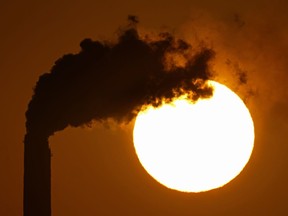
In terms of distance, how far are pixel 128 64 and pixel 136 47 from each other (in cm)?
44

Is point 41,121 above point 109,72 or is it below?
below

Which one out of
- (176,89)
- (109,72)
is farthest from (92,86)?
(176,89)

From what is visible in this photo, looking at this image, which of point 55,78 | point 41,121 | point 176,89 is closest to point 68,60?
point 55,78

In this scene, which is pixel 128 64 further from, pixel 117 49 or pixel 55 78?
pixel 55 78

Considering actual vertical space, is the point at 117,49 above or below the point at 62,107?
above

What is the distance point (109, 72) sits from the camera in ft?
56.6

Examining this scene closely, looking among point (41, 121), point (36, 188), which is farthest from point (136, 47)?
point (36, 188)

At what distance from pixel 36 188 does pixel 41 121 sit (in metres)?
1.52

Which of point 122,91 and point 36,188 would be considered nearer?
point 36,188

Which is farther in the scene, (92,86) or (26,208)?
(92,86)

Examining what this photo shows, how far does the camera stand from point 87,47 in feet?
55.9

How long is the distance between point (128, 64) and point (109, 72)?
1.60 ft

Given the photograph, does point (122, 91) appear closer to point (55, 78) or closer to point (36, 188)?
point (55, 78)

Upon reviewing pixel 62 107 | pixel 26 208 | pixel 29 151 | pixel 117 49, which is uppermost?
pixel 117 49
